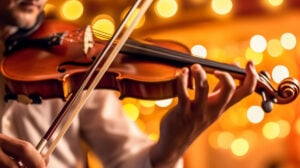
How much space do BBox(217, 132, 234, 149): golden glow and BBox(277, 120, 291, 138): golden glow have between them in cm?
18

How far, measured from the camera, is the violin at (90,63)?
1.04 m

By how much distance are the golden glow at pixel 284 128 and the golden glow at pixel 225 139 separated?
176 mm

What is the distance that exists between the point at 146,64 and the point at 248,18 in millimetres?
1256

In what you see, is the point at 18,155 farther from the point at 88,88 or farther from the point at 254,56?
the point at 254,56

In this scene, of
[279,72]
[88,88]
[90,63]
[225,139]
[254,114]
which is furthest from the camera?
[225,139]

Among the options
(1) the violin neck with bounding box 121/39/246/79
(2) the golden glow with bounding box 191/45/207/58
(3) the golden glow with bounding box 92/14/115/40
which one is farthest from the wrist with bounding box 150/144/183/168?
(2) the golden glow with bounding box 191/45/207/58

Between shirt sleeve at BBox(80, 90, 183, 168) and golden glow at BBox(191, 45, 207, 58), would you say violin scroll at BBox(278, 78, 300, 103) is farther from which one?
golden glow at BBox(191, 45, 207, 58)

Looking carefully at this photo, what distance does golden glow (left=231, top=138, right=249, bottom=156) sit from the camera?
2.40m

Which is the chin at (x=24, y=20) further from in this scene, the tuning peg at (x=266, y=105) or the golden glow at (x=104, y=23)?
the golden glow at (x=104, y=23)

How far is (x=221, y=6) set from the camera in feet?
7.49

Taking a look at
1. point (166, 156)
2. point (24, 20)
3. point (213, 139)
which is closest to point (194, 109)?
point (166, 156)

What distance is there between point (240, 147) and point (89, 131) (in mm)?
1330

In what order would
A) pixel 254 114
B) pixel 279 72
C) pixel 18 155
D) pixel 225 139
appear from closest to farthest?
1. pixel 18 155
2. pixel 279 72
3. pixel 254 114
4. pixel 225 139

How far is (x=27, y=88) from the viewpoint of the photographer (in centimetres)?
106
